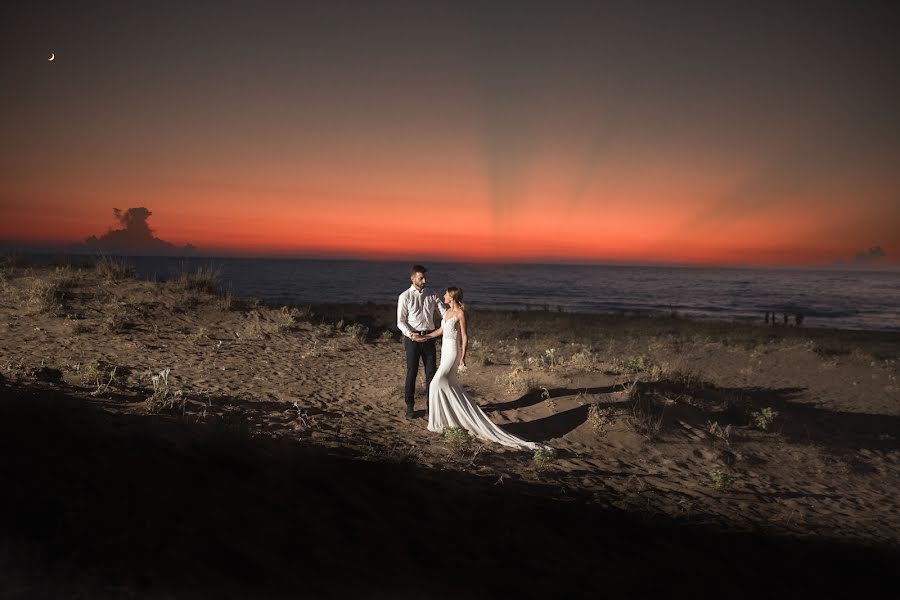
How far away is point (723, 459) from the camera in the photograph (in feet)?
25.2

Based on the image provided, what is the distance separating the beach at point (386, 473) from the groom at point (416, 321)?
82 cm

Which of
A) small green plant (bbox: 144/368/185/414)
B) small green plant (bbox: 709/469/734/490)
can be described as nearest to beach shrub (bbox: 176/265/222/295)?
small green plant (bbox: 144/368/185/414)

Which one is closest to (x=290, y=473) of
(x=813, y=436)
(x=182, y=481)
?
(x=182, y=481)

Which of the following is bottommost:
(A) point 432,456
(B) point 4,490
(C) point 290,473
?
(A) point 432,456

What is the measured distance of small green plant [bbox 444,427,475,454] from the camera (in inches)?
268

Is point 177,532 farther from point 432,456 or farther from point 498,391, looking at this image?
point 498,391

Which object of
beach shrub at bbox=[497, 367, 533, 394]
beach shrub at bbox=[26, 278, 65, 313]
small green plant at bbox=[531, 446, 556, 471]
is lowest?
small green plant at bbox=[531, 446, 556, 471]

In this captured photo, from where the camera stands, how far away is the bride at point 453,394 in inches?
293

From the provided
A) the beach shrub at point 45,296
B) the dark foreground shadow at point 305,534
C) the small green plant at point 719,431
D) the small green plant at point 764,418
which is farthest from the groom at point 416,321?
the beach shrub at point 45,296

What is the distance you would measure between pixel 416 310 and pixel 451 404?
1.62m

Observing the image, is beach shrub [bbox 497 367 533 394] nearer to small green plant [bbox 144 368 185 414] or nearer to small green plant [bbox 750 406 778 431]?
small green plant [bbox 750 406 778 431]

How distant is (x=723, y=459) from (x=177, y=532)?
299 inches

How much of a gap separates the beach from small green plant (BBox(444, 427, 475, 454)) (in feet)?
0.12

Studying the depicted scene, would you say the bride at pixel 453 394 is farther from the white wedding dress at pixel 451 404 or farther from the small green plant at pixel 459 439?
the small green plant at pixel 459 439
